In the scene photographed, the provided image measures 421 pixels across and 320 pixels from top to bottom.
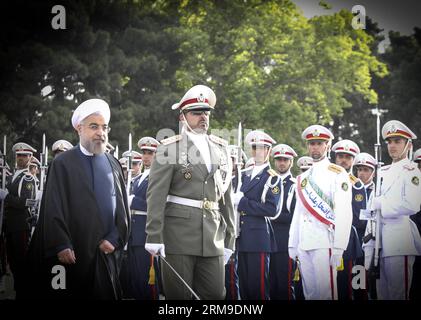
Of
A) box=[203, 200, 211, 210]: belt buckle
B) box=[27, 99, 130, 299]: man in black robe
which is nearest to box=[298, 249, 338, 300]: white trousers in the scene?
box=[203, 200, 211, 210]: belt buckle

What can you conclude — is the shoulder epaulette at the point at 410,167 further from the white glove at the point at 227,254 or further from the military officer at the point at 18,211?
the military officer at the point at 18,211

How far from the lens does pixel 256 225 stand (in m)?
10.3

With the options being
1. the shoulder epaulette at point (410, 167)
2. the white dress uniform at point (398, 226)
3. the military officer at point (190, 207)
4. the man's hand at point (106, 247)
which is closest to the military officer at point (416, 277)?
the white dress uniform at point (398, 226)

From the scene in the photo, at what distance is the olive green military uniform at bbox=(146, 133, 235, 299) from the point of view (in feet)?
22.1

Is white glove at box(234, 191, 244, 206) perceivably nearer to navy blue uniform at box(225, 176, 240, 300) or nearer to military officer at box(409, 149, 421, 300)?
navy blue uniform at box(225, 176, 240, 300)

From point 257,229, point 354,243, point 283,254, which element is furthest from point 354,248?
point 257,229

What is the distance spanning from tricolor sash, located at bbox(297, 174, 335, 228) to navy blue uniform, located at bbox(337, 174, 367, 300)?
5.91ft

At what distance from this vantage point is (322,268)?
8.57 m

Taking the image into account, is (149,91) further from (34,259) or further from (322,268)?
(34,259)

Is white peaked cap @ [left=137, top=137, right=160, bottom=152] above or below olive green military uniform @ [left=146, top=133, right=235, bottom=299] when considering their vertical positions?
above

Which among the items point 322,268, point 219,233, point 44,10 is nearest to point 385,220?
point 322,268

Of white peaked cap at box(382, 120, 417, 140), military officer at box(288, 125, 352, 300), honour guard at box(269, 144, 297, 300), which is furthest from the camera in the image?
honour guard at box(269, 144, 297, 300)

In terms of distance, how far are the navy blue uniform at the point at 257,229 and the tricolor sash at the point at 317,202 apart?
4.08 ft

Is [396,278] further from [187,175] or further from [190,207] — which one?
[187,175]
